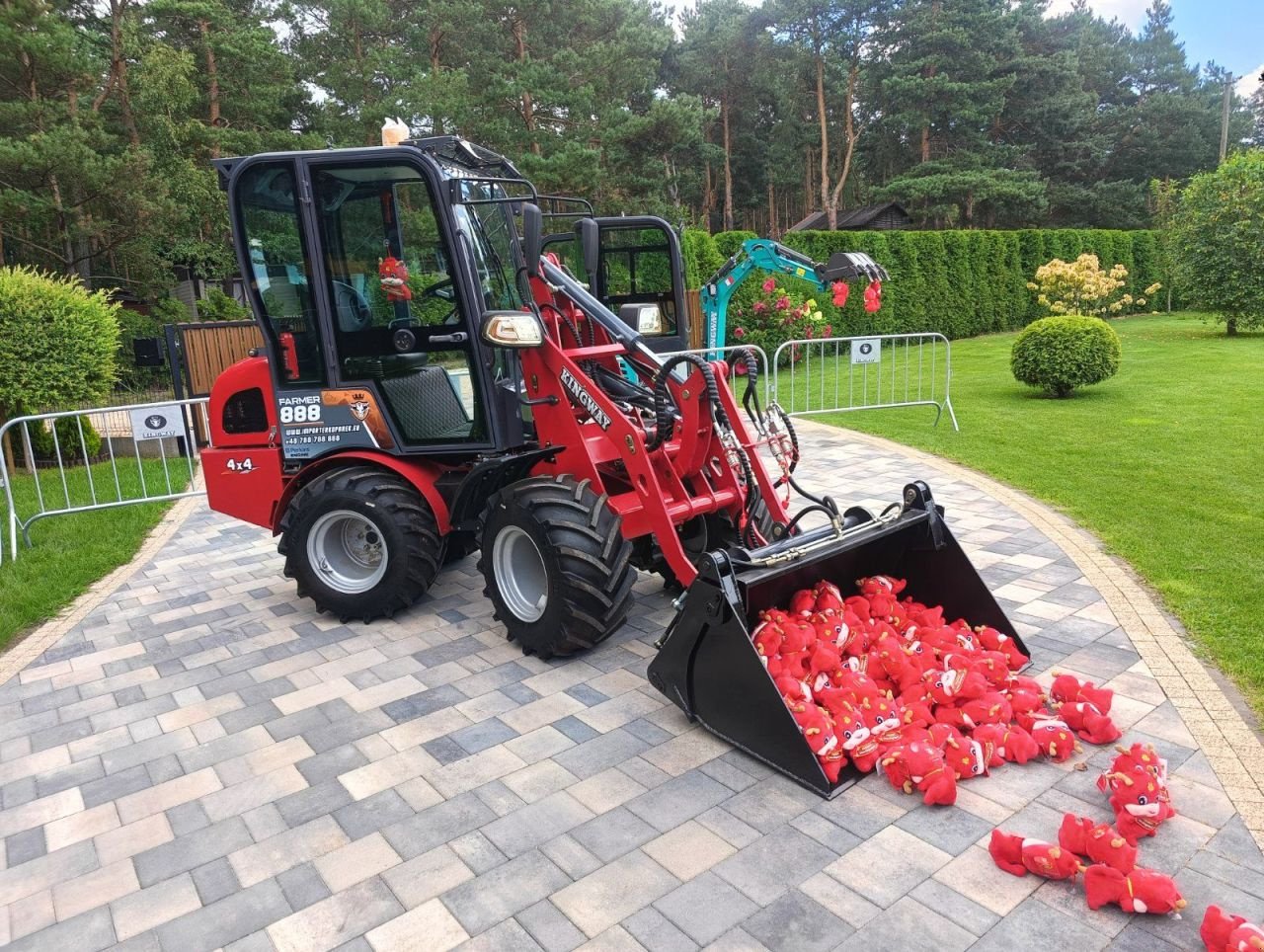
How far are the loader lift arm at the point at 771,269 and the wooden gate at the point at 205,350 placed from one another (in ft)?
20.6

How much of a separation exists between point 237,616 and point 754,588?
3306 millimetres

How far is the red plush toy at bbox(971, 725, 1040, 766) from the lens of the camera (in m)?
3.04

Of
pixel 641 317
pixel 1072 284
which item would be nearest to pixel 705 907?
pixel 641 317

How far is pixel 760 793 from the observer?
9.74 ft

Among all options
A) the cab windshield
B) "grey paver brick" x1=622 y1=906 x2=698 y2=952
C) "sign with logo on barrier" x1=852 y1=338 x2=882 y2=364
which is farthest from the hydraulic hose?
"sign with logo on barrier" x1=852 y1=338 x2=882 y2=364

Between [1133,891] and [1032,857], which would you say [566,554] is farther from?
[1133,891]

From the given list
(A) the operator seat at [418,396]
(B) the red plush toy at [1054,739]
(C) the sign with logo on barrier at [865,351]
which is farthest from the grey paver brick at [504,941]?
(C) the sign with logo on barrier at [865,351]

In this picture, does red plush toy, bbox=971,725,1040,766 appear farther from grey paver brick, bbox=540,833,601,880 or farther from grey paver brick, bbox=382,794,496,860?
grey paver brick, bbox=382,794,496,860

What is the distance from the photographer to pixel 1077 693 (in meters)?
3.29

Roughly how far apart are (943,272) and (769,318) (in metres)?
7.93

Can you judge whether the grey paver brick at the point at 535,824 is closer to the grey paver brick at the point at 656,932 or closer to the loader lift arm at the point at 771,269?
the grey paver brick at the point at 656,932

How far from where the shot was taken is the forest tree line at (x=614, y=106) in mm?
18359

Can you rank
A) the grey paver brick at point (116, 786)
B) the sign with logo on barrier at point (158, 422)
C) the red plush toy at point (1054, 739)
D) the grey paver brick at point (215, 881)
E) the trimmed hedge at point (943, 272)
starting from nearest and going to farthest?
the grey paver brick at point (215, 881)
the red plush toy at point (1054, 739)
the grey paver brick at point (116, 786)
the sign with logo on barrier at point (158, 422)
the trimmed hedge at point (943, 272)

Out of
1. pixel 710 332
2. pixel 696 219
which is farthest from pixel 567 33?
pixel 710 332
